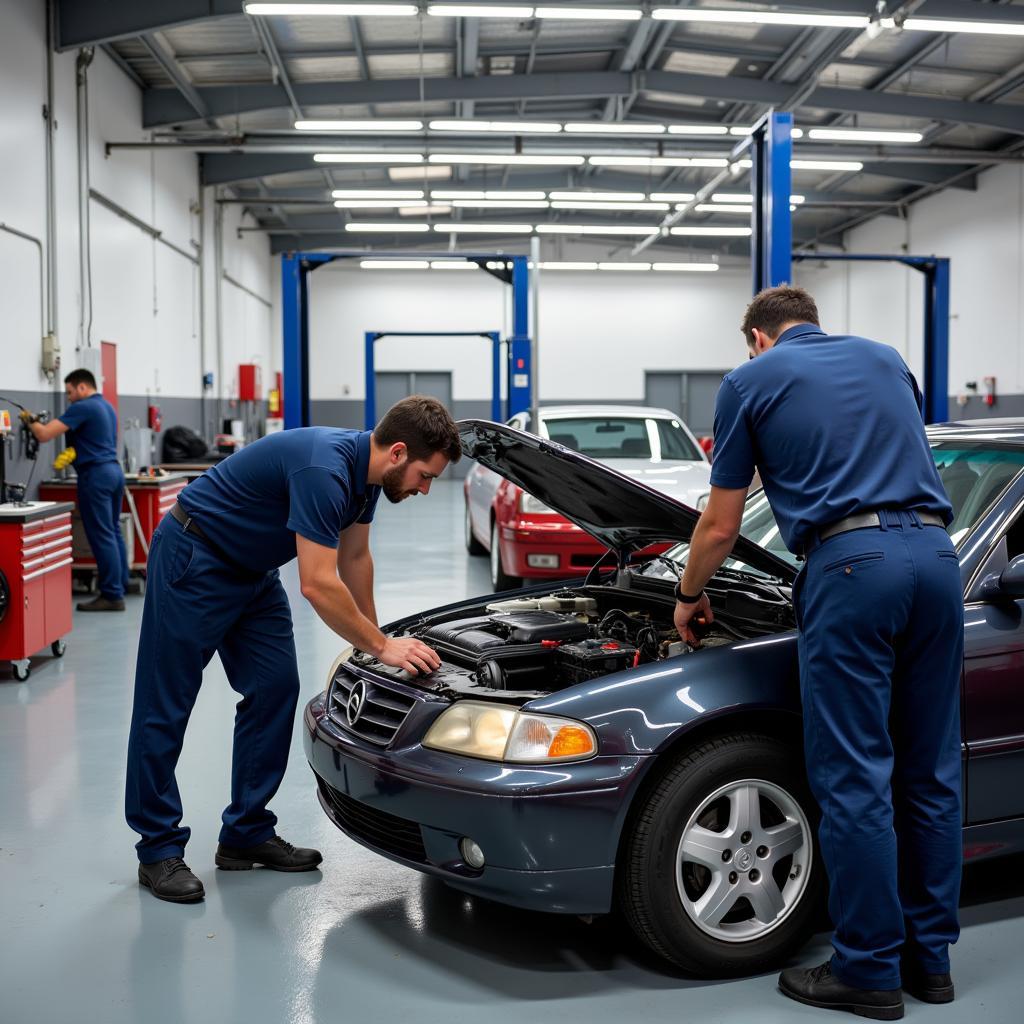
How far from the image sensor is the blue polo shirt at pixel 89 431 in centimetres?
749

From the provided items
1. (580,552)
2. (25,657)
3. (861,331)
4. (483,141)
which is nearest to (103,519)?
(25,657)

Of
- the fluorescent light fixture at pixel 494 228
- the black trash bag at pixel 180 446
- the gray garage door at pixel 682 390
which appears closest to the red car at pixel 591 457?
the black trash bag at pixel 180 446

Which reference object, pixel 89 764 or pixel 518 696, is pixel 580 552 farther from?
pixel 518 696

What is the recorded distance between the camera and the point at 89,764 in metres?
4.16

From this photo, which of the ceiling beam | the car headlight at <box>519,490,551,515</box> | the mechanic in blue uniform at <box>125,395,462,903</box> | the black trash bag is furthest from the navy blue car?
the black trash bag

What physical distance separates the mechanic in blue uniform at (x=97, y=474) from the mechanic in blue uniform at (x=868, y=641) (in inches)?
236

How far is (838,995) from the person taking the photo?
2.34 meters

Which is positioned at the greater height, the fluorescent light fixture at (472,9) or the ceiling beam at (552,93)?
the ceiling beam at (552,93)

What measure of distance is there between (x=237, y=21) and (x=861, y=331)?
561 inches

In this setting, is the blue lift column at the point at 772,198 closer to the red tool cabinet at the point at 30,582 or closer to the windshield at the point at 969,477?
the windshield at the point at 969,477

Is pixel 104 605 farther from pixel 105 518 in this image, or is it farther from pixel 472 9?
pixel 472 9

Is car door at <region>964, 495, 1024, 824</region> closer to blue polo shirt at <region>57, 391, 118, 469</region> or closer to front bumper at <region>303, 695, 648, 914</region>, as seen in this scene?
front bumper at <region>303, 695, 648, 914</region>

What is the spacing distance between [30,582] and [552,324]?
Answer: 18561 millimetres

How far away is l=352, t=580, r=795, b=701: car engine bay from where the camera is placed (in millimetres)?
2756
